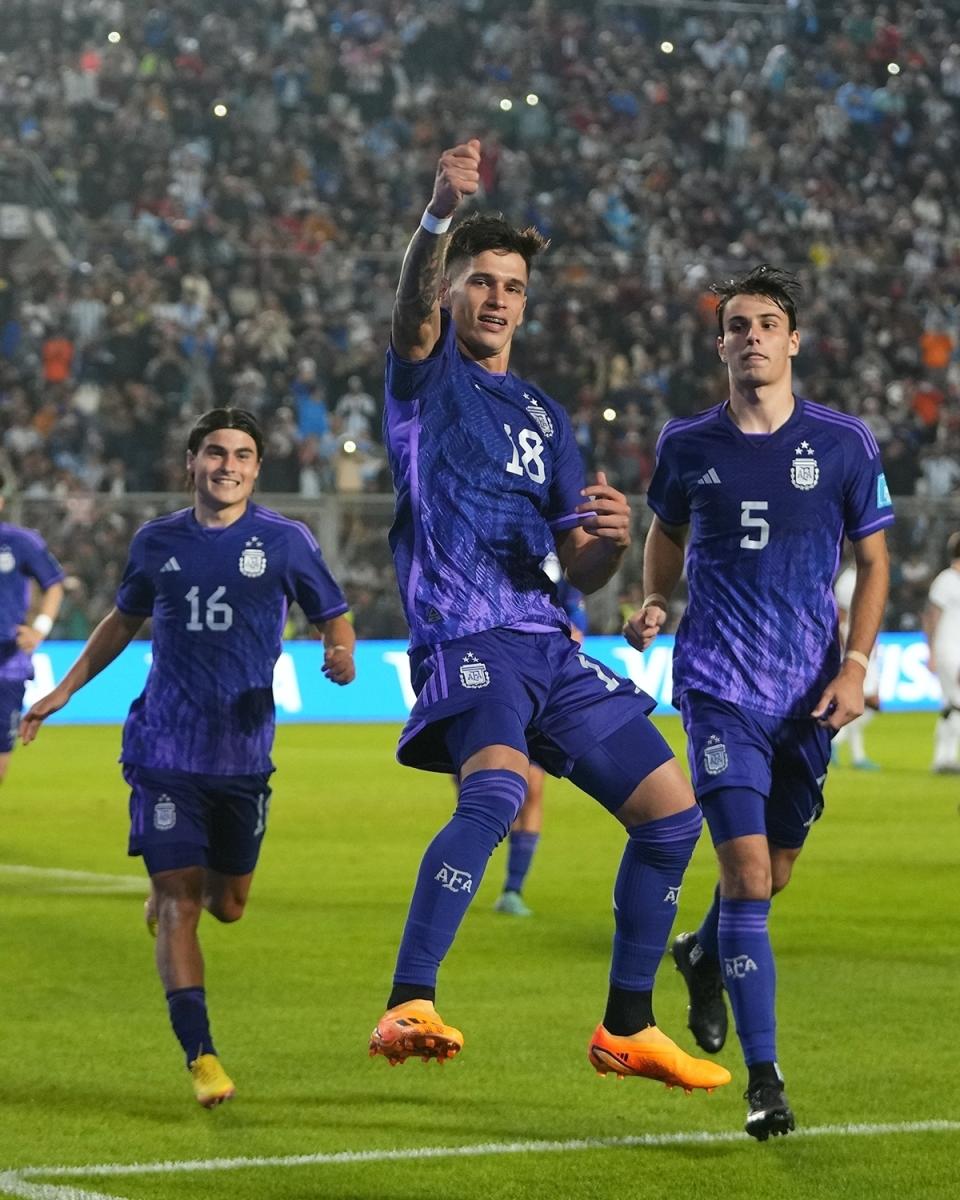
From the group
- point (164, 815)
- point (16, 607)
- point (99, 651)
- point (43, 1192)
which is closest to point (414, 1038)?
point (43, 1192)

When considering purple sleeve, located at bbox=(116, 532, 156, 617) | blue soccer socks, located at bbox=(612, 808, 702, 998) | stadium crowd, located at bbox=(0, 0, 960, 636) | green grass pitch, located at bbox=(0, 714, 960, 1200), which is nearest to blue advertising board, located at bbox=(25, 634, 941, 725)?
stadium crowd, located at bbox=(0, 0, 960, 636)

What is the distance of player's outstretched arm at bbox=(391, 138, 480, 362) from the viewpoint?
5242 millimetres

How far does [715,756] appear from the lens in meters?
6.69

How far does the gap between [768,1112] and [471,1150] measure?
3.14 feet

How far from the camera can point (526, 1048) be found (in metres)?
8.03

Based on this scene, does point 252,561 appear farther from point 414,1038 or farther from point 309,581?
point 414,1038

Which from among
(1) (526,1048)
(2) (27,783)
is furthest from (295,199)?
(1) (526,1048)

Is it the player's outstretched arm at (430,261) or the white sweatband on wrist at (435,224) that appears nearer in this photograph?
the player's outstretched arm at (430,261)

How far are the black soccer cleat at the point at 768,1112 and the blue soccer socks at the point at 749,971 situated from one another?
0.58ft

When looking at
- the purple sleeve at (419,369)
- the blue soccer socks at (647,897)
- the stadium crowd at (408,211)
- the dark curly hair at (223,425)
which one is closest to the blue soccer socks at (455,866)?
the blue soccer socks at (647,897)

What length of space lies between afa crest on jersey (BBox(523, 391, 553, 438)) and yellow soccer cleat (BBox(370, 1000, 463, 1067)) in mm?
Answer: 1759

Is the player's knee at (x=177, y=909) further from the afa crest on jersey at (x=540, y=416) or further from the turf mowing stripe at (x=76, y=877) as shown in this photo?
the turf mowing stripe at (x=76, y=877)

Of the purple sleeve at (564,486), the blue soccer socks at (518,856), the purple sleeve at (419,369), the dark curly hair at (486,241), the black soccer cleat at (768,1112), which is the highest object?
the dark curly hair at (486,241)

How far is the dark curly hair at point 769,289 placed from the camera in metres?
6.91
